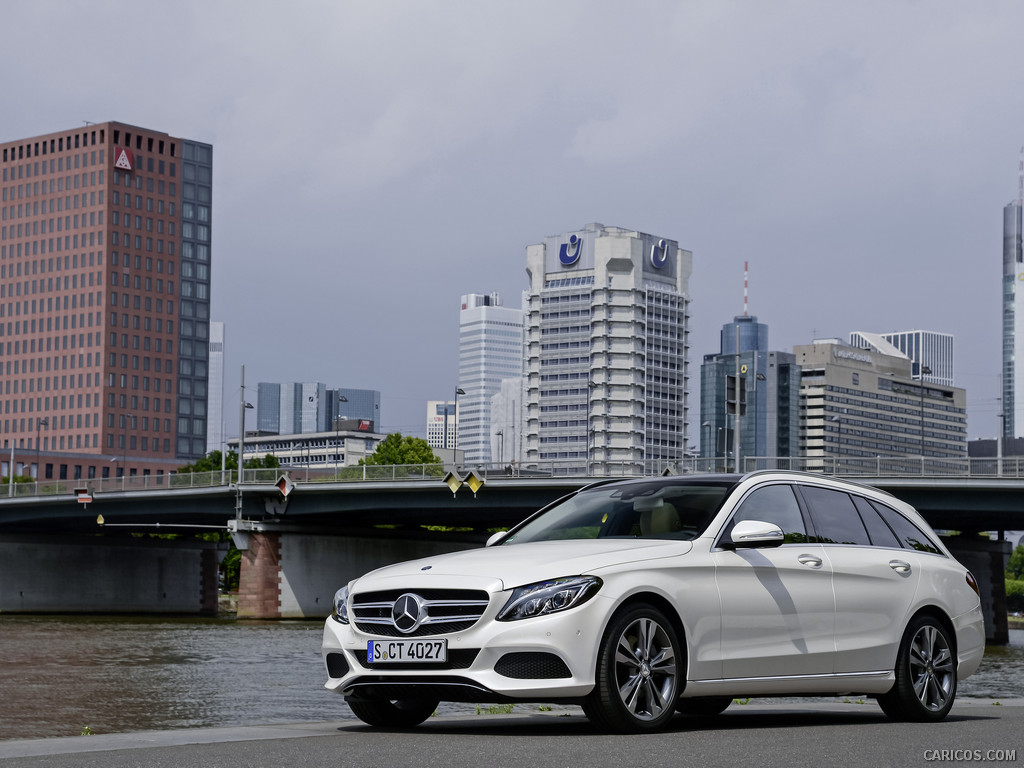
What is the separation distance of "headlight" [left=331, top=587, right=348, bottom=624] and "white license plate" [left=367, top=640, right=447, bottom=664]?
0.39m

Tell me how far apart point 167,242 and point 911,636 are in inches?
6753

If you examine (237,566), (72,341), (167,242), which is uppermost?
(167,242)

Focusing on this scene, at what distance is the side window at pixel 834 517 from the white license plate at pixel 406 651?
2963 millimetres

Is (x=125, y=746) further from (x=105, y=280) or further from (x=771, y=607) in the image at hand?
(x=105, y=280)

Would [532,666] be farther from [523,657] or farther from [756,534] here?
[756,534]

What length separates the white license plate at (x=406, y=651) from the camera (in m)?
8.48

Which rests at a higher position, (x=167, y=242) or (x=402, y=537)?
(x=167, y=242)

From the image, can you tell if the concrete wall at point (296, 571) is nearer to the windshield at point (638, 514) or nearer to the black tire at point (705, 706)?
the black tire at point (705, 706)

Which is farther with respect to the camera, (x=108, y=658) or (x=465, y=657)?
(x=108, y=658)

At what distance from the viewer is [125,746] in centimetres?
797

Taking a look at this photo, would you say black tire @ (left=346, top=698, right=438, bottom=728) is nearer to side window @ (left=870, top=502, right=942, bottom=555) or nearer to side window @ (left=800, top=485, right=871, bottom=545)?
side window @ (left=800, top=485, right=871, bottom=545)

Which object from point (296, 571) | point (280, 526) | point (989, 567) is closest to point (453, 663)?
point (989, 567)

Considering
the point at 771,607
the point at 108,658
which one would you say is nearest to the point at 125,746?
the point at 771,607

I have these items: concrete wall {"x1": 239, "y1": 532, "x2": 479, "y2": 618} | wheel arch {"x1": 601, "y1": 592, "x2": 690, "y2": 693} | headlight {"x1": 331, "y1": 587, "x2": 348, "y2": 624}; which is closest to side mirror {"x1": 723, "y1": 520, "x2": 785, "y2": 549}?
wheel arch {"x1": 601, "y1": 592, "x2": 690, "y2": 693}
